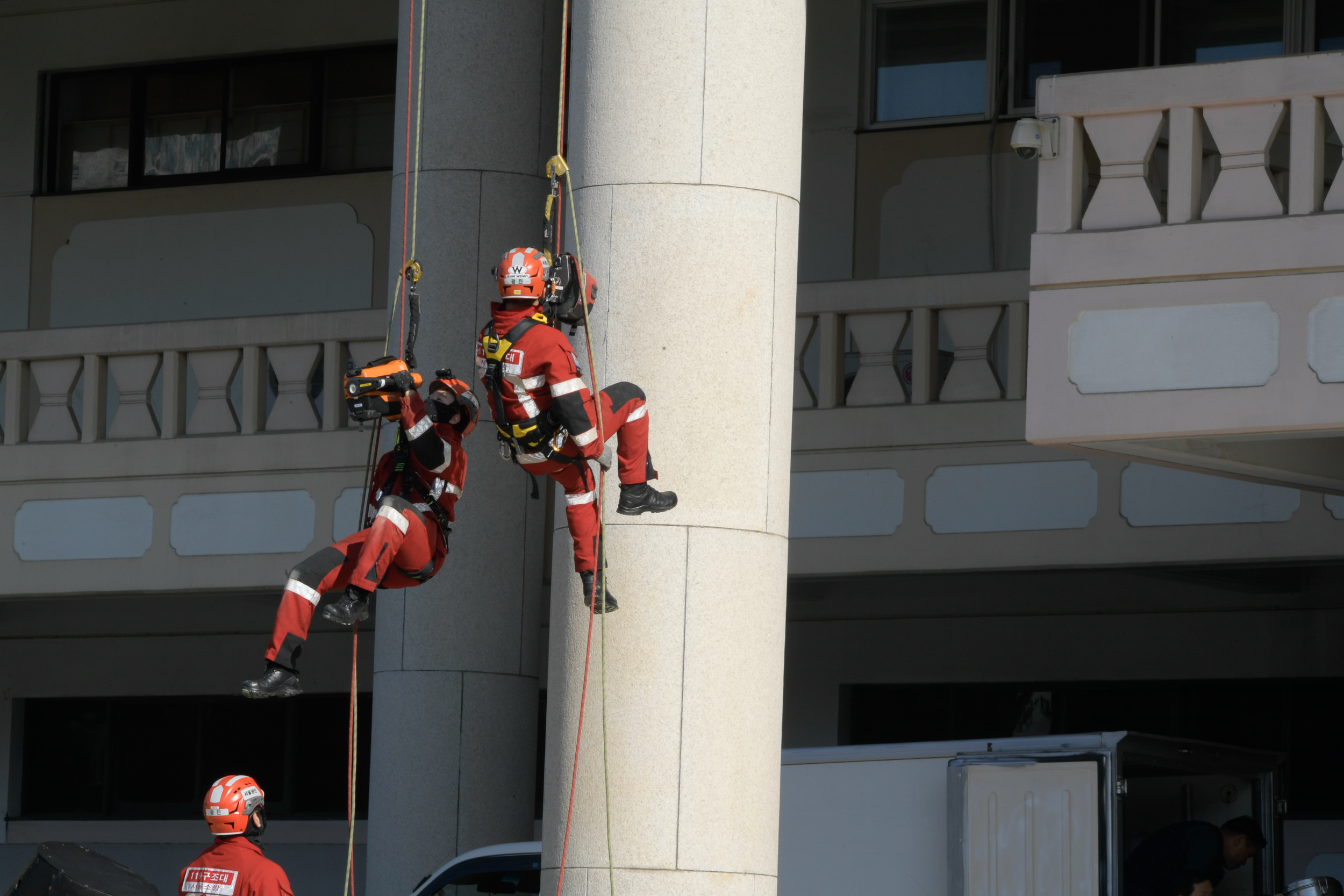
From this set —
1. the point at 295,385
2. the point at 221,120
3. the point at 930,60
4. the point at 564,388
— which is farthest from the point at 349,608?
the point at 221,120

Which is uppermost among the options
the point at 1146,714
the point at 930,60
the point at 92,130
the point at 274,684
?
the point at 930,60

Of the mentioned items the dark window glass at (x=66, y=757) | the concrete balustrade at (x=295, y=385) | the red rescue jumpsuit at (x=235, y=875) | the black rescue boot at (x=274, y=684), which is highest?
the concrete balustrade at (x=295, y=385)

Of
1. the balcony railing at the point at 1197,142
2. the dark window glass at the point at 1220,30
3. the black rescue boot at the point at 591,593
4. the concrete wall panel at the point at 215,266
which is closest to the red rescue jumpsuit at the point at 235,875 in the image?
the black rescue boot at the point at 591,593


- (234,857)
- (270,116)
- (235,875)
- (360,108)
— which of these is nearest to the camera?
(235,875)

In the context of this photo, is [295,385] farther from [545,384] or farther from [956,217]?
[545,384]

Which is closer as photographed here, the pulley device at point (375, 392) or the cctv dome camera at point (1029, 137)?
the pulley device at point (375, 392)

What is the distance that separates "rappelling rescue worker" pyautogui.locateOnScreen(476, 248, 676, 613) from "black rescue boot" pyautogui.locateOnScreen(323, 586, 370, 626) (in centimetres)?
88

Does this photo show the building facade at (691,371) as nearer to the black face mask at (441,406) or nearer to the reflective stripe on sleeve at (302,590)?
the black face mask at (441,406)

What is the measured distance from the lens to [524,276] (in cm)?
805

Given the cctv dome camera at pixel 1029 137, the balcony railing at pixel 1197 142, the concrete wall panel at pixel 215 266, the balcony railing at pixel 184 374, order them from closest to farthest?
the balcony railing at pixel 1197 142 → the cctv dome camera at pixel 1029 137 → the balcony railing at pixel 184 374 → the concrete wall panel at pixel 215 266

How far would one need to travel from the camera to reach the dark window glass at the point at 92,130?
2011 cm

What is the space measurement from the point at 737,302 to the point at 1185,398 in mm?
2660

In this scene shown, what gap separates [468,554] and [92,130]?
881cm

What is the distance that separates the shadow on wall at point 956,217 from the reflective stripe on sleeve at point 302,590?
9.21 m
